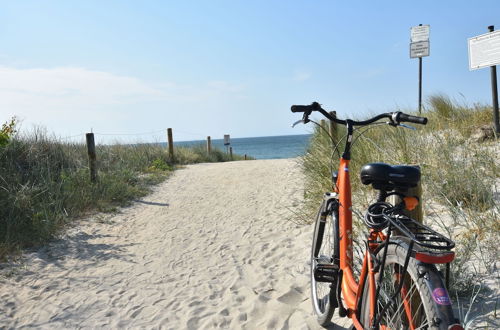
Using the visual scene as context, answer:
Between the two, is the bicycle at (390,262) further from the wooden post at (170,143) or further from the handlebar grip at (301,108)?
the wooden post at (170,143)

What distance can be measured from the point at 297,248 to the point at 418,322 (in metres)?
3.19

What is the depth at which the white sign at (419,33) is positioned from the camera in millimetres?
11477

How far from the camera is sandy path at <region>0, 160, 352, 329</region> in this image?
3549 mm

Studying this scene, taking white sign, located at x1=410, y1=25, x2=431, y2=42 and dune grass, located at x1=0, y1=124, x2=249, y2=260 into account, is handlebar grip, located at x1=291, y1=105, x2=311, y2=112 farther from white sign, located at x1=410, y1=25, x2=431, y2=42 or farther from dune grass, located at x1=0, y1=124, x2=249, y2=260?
white sign, located at x1=410, y1=25, x2=431, y2=42

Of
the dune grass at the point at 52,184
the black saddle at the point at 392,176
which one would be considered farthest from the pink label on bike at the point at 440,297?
the dune grass at the point at 52,184

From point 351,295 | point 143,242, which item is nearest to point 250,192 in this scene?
point 143,242

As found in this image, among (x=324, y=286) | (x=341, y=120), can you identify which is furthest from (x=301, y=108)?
(x=324, y=286)

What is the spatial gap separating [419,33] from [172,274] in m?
10.2

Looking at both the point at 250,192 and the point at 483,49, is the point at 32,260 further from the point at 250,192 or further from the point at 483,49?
the point at 483,49

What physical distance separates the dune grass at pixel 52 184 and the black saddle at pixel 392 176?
185 inches

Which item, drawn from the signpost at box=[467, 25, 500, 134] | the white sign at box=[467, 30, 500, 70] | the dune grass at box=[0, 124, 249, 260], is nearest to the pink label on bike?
the dune grass at box=[0, 124, 249, 260]

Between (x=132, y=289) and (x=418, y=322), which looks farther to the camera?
(x=132, y=289)

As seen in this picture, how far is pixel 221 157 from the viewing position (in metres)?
20.2

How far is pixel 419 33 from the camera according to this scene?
1156 centimetres
